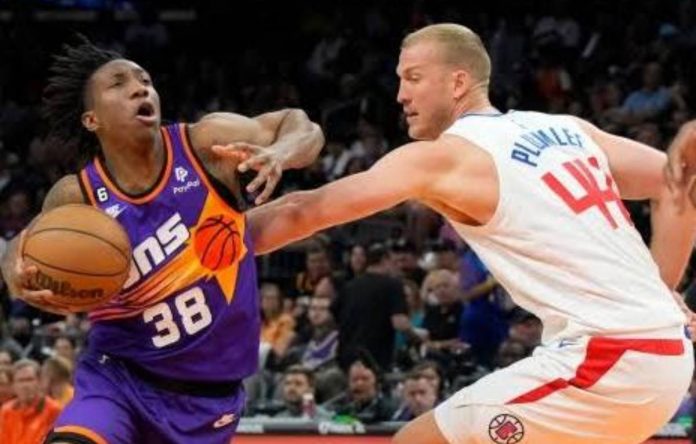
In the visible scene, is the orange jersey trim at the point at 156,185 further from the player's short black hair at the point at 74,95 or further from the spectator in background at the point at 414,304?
the spectator in background at the point at 414,304

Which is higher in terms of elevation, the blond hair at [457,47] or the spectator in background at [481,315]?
the blond hair at [457,47]

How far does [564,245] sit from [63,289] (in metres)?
1.62

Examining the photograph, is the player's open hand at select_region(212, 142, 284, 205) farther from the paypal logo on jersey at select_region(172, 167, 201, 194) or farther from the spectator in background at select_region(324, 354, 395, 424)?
the spectator in background at select_region(324, 354, 395, 424)

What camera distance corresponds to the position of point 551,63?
634 inches

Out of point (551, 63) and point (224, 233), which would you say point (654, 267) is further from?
point (551, 63)

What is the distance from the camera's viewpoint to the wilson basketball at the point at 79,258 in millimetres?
5105

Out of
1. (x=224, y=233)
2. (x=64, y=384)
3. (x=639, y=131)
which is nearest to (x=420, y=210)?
(x=639, y=131)

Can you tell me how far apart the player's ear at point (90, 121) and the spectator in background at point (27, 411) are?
14.2 feet

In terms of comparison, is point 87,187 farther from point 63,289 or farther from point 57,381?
point 57,381

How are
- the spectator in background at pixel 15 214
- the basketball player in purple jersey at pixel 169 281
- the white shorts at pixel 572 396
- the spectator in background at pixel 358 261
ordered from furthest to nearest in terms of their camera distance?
the spectator in background at pixel 15 214 → the spectator in background at pixel 358 261 → the basketball player in purple jersey at pixel 169 281 → the white shorts at pixel 572 396

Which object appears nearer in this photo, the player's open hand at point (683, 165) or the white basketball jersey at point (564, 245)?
the white basketball jersey at point (564, 245)

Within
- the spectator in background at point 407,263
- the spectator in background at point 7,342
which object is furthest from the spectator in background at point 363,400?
the spectator in background at point 7,342

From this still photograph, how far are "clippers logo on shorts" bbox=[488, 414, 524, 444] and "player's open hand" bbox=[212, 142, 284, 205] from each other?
989 mm

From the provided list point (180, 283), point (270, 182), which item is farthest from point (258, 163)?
point (180, 283)
